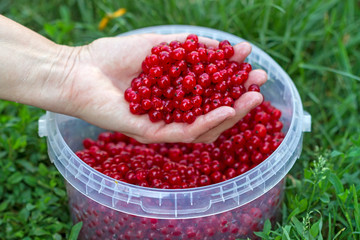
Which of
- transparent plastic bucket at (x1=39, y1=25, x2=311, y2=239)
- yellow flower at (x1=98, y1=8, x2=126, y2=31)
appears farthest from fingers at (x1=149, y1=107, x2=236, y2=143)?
yellow flower at (x1=98, y1=8, x2=126, y2=31)

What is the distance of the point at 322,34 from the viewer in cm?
338

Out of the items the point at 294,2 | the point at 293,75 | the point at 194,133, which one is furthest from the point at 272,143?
the point at 294,2

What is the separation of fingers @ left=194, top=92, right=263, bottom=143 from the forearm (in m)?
0.76

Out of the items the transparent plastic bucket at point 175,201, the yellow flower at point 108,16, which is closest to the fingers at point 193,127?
the transparent plastic bucket at point 175,201

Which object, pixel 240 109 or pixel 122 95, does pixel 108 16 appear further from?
pixel 240 109

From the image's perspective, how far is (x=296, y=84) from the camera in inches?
123

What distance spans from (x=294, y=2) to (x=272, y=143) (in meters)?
1.31

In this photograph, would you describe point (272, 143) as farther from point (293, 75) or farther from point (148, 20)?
point (148, 20)

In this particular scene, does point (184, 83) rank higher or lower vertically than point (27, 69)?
higher

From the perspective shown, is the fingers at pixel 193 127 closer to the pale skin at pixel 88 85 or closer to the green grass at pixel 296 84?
the pale skin at pixel 88 85

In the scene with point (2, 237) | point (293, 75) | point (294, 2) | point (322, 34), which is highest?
point (294, 2)

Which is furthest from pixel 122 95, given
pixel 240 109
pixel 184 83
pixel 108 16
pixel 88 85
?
pixel 108 16

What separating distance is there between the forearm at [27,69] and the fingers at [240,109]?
765mm

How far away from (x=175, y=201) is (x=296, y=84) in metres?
1.57
